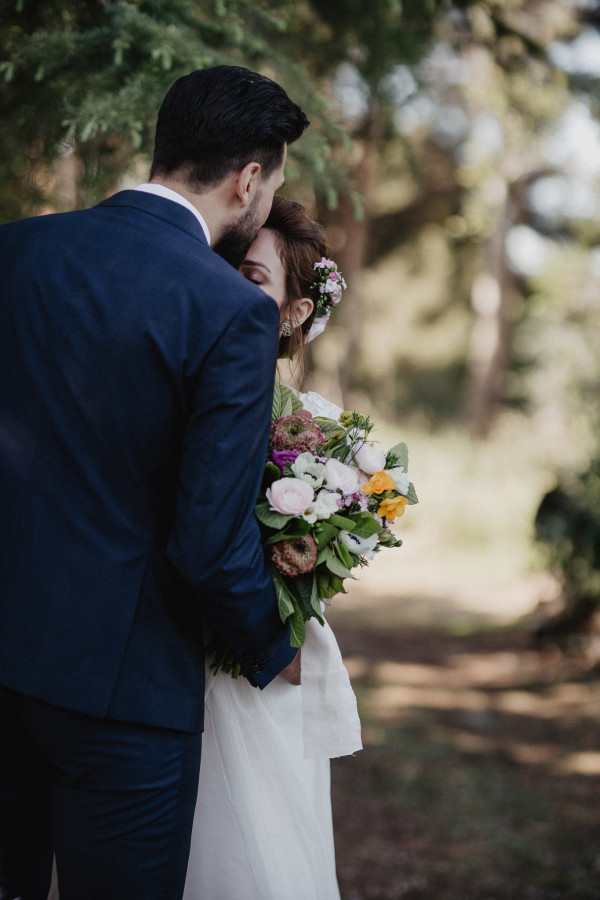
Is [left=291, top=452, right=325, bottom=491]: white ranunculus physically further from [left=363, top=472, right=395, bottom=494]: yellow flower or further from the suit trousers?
the suit trousers

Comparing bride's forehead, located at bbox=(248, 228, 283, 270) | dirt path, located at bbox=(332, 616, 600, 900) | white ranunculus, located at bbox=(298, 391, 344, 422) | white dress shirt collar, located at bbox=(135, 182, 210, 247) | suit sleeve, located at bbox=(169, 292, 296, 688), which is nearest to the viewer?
suit sleeve, located at bbox=(169, 292, 296, 688)

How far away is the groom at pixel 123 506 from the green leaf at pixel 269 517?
0.11 metres

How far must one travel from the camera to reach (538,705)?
6.18 m

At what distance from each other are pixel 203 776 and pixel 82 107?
6.11 feet

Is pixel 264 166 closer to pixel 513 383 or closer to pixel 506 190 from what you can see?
pixel 506 190

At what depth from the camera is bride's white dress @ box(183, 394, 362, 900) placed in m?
1.97

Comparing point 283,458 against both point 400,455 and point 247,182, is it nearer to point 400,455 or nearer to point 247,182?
point 400,455

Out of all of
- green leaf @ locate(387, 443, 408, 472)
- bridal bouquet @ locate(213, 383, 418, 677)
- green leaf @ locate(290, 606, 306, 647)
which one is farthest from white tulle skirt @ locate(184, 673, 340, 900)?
green leaf @ locate(387, 443, 408, 472)

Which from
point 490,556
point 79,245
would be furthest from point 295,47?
point 490,556

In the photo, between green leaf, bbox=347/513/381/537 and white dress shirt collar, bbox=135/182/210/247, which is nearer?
white dress shirt collar, bbox=135/182/210/247

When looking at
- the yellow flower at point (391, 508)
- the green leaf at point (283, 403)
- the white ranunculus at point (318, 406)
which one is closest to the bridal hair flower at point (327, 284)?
the white ranunculus at point (318, 406)

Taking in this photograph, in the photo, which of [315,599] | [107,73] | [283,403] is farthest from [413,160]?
[315,599]

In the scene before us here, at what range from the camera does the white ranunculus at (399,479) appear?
6.44 ft

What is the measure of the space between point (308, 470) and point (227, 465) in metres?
→ 0.38
